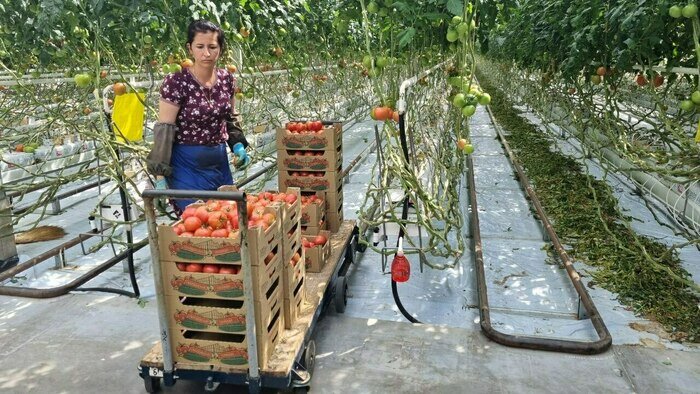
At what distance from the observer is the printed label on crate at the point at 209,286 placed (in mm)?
2229

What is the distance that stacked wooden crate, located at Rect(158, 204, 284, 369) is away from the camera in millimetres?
2195

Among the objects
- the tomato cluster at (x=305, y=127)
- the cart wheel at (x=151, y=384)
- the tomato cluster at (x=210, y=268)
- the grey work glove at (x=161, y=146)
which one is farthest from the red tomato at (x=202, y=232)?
the tomato cluster at (x=305, y=127)

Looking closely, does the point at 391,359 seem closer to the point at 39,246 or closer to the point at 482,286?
the point at 482,286

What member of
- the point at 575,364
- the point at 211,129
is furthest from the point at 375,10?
the point at 575,364

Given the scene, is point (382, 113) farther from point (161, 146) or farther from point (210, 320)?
point (210, 320)

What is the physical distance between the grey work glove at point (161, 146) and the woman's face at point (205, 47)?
0.42 metres

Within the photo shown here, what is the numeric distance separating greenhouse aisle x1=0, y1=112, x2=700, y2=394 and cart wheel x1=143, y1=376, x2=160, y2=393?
0.19 feet

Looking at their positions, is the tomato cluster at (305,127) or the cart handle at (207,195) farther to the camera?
the tomato cluster at (305,127)

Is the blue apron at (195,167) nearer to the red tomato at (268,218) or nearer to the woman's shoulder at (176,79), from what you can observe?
the woman's shoulder at (176,79)

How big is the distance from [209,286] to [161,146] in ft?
3.65

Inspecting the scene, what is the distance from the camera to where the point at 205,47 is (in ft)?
9.43

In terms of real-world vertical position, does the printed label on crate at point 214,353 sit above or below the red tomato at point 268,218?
below

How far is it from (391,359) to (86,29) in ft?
11.4

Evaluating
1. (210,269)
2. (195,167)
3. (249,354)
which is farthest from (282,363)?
(195,167)
